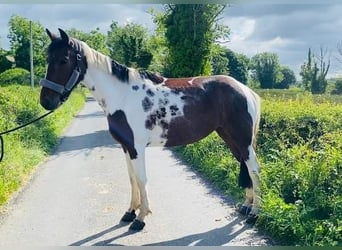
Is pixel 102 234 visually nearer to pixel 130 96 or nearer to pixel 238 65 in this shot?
pixel 130 96

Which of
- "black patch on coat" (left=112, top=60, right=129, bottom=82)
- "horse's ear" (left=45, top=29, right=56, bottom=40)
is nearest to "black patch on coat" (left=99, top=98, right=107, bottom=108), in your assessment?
"black patch on coat" (left=112, top=60, right=129, bottom=82)

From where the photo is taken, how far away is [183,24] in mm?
4891

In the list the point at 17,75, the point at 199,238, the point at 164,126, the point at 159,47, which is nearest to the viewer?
the point at 199,238

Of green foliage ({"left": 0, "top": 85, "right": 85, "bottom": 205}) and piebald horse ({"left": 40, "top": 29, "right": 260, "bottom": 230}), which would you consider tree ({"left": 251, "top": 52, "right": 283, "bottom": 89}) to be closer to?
piebald horse ({"left": 40, "top": 29, "right": 260, "bottom": 230})

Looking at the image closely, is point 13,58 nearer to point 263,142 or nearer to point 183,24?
point 183,24

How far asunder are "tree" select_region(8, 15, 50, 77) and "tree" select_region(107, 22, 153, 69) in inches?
31.2

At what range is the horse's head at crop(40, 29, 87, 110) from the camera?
3.42 metres

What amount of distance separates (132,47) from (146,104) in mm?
1278

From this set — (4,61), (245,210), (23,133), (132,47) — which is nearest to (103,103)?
(132,47)

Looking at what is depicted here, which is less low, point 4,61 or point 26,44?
point 26,44

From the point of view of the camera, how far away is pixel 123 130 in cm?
375

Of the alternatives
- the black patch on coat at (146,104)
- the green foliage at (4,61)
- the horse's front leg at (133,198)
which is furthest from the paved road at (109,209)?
the green foliage at (4,61)

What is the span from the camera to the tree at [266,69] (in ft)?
13.5

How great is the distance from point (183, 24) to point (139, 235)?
2646mm
